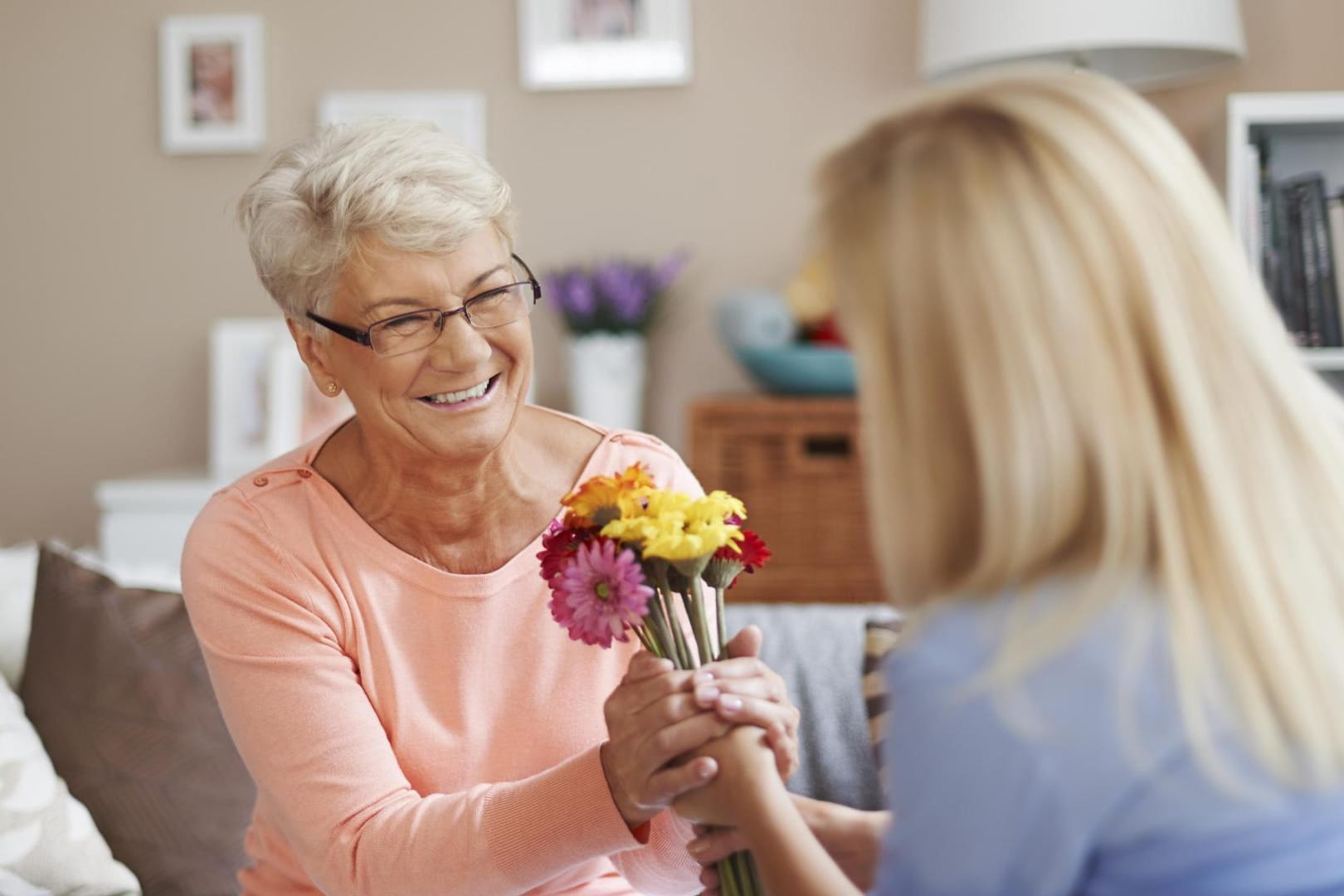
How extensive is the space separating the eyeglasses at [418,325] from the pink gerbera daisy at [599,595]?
42cm

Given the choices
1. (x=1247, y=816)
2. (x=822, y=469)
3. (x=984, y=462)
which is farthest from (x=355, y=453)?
A: (x=822, y=469)

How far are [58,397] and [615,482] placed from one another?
2.87 m

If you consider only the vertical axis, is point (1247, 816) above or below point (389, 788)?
above

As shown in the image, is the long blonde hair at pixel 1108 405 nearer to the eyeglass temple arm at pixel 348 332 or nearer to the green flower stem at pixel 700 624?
the green flower stem at pixel 700 624

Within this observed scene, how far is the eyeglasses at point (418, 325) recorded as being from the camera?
143cm

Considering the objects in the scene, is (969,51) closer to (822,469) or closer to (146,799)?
(822,469)

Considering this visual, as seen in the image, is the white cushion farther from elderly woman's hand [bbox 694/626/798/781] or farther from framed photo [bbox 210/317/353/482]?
elderly woman's hand [bbox 694/626/798/781]

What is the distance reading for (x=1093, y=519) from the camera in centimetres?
82

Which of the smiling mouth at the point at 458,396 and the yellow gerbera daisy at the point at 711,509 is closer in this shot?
the yellow gerbera daisy at the point at 711,509

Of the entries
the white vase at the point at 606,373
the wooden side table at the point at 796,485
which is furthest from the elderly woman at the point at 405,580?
the white vase at the point at 606,373

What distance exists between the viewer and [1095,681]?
31.0 inches

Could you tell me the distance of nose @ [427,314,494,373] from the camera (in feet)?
4.68

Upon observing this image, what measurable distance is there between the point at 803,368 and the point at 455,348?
1601 millimetres

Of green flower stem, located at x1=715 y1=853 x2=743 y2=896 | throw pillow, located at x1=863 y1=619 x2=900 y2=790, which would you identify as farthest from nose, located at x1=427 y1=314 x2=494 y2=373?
throw pillow, located at x1=863 y1=619 x2=900 y2=790
